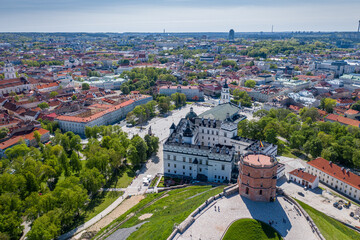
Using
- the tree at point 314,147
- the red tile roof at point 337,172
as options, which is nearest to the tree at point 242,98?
the tree at point 314,147

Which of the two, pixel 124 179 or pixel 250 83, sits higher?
pixel 250 83

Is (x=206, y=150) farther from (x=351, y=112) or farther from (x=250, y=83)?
(x=250, y=83)

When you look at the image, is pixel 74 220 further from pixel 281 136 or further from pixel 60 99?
pixel 60 99

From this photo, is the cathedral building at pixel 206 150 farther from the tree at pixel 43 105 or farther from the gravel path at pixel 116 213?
the tree at pixel 43 105

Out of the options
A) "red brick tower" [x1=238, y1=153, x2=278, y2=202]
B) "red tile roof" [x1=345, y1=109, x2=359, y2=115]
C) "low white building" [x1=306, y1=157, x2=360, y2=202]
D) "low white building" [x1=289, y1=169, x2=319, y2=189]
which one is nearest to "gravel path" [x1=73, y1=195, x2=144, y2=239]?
"red brick tower" [x1=238, y1=153, x2=278, y2=202]

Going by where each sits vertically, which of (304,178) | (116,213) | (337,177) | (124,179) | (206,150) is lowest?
(116,213)

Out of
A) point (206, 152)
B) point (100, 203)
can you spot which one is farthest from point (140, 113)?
point (100, 203)

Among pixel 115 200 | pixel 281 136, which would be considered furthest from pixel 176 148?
pixel 281 136

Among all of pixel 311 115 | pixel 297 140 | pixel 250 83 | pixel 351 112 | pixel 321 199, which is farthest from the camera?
pixel 250 83

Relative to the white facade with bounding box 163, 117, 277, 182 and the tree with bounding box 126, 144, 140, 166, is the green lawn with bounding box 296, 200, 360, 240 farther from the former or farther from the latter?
the tree with bounding box 126, 144, 140, 166
